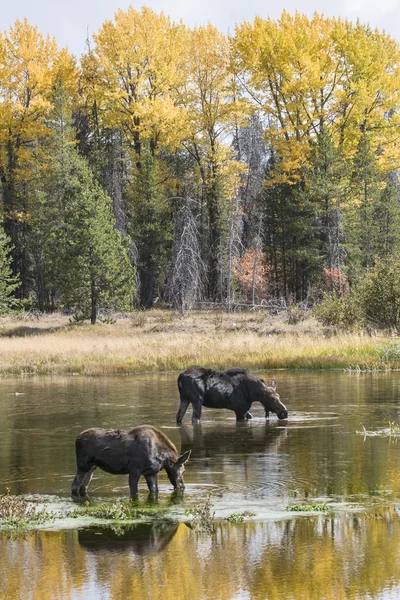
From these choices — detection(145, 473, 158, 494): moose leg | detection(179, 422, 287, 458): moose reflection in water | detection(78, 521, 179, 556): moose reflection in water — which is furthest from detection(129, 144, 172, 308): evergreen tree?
detection(78, 521, 179, 556): moose reflection in water

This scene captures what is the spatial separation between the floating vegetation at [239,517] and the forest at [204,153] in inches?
1449

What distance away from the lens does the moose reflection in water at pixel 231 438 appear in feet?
49.9

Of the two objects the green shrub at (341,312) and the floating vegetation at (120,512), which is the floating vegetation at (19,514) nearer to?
the floating vegetation at (120,512)

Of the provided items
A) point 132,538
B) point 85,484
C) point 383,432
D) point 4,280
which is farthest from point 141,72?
point 132,538

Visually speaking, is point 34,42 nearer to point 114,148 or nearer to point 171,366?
point 114,148

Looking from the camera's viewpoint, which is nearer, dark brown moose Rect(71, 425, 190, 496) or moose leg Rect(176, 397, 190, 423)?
dark brown moose Rect(71, 425, 190, 496)

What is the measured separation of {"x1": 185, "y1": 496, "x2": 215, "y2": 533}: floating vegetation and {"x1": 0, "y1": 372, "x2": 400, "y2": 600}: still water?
0.37 feet

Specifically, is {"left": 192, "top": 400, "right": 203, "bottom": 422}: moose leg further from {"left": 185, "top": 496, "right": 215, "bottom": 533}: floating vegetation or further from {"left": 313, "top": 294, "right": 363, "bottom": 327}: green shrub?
{"left": 313, "top": 294, "right": 363, "bottom": 327}: green shrub

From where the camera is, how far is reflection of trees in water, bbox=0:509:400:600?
7875 mm

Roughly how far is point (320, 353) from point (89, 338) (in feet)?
43.1

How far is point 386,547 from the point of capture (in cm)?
898

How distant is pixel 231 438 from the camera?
1650 cm

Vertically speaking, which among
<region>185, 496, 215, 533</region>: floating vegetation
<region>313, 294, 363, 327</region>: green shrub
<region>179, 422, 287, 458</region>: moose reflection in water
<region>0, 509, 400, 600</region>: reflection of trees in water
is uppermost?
<region>313, 294, 363, 327</region>: green shrub

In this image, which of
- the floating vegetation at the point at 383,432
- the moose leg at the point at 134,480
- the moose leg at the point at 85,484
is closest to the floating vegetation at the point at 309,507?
the moose leg at the point at 134,480
